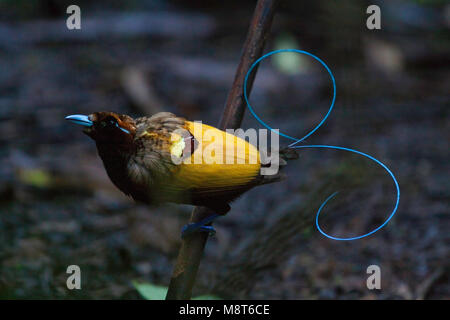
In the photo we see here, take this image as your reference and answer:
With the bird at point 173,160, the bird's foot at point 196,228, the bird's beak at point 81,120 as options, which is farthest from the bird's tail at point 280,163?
the bird's beak at point 81,120

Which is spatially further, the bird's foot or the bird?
the bird's foot

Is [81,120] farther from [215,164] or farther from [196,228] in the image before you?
[196,228]

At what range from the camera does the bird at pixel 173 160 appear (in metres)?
2.07

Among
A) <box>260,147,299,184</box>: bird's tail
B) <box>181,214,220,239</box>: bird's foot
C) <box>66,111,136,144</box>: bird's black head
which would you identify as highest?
<box>66,111,136,144</box>: bird's black head

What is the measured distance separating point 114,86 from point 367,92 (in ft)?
11.6

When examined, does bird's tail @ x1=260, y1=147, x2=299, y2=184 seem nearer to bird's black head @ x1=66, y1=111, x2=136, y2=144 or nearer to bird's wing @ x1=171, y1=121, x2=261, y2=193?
bird's wing @ x1=171, y1=121, x2=261, y2=193

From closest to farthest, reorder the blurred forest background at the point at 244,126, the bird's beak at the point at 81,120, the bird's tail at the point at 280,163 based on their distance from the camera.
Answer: the bird's beak at the point at 81,120 < the bird's tail at the point at 280,163 < the blurred forest background at the point at 244,126

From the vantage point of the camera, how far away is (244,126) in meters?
6.03

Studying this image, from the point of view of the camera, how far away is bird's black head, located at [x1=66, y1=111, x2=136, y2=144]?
2018 mm

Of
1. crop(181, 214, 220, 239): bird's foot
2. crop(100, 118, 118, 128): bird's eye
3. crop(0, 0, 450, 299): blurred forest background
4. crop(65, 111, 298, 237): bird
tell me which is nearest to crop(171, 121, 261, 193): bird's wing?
crop(65, 111, 298, 237): bird

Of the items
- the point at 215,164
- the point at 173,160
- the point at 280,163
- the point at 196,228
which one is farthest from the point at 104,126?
the point at 280,163

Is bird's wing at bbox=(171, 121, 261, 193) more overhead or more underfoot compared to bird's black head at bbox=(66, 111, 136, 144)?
more underfoot

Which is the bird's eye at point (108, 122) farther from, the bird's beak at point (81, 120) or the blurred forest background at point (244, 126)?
the blurred forest background at point (244, 126)
